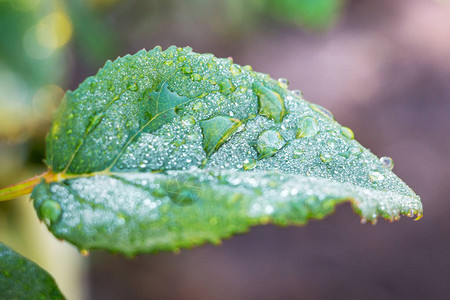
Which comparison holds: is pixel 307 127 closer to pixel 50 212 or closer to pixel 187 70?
pixel 187 70

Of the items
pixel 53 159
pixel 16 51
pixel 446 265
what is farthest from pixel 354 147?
pixel 446 265

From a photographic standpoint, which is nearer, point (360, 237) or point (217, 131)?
point (217, 131)

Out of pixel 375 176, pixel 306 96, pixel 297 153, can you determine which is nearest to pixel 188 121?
pixel 297 153

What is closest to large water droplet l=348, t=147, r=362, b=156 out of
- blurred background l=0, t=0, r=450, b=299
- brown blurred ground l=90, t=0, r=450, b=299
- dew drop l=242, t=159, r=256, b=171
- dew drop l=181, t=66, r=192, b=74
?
dew drop l=242, t=159, r=256, b=171

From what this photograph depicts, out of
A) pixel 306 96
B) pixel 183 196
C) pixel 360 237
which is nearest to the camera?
pixel 183 196

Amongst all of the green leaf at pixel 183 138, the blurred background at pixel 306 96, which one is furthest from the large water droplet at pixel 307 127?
the blurred background at pixel 306 96

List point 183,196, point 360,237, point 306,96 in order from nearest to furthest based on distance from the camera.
Result: 1. point 183,196
2. point 360,237
3. point 306,96

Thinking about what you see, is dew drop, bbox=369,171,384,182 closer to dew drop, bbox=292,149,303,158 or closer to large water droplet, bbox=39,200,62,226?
dew drop, bbox=292,149,303,158

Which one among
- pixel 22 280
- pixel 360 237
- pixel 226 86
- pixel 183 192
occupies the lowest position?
pixel 360 237

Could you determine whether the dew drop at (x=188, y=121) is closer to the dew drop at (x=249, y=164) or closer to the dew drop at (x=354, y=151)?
the dew drop at (x=249, y=164)
